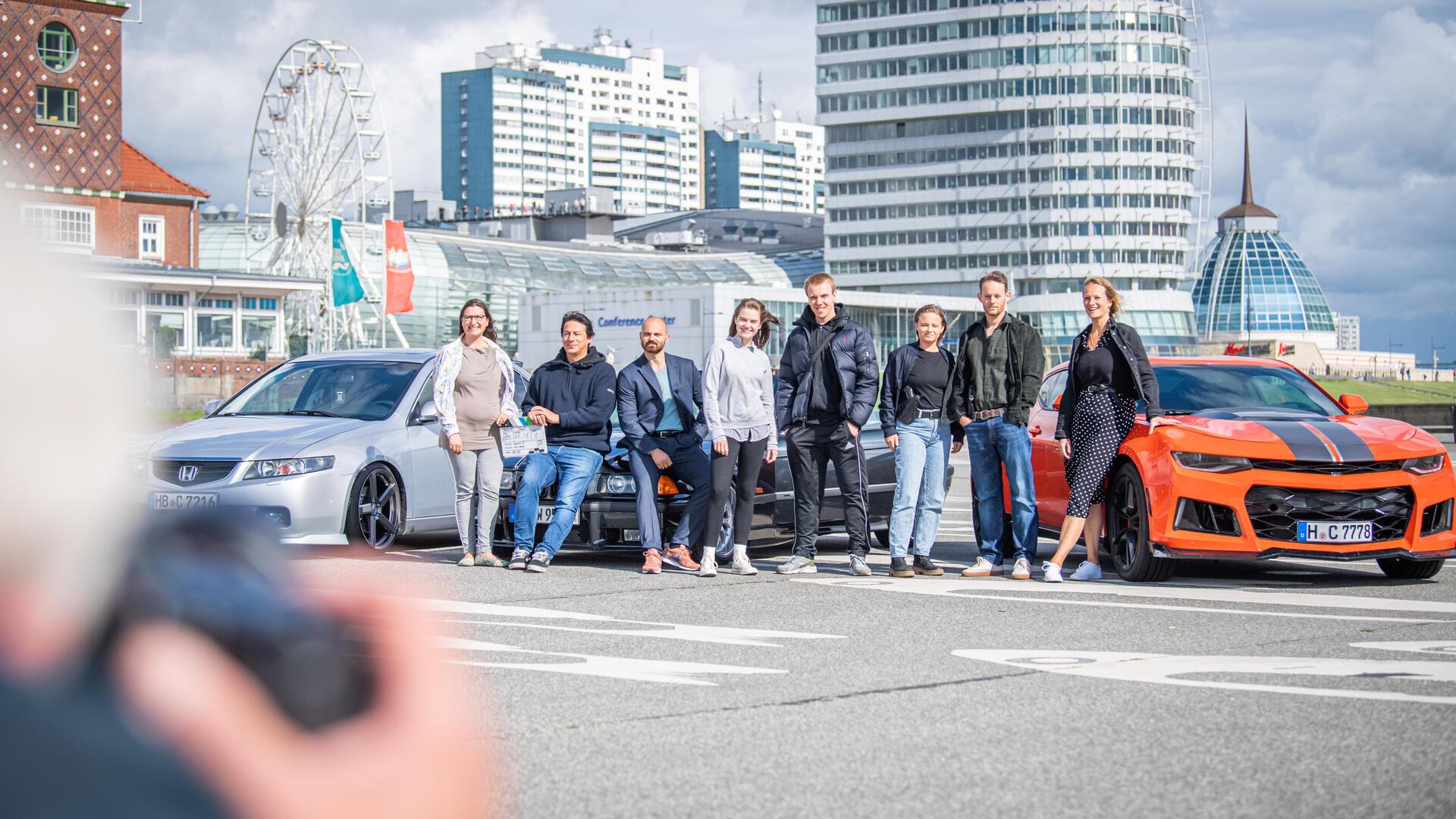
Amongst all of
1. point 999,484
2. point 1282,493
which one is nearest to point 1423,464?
point 1282,493

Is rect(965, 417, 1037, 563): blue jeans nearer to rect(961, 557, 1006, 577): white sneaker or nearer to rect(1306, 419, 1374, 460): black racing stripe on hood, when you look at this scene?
rect(961, 557, 1006, 577): white sneaker

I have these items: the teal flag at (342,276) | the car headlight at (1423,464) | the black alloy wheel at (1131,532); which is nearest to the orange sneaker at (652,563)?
the black alloy wheel at (1131,532)

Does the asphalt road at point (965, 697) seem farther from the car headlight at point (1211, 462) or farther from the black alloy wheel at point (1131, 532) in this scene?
the car headlight at point (1211, 462)

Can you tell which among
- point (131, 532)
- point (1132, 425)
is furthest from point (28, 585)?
point (1132, 425)

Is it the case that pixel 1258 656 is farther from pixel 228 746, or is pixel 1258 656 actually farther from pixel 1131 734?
pixel 228 746

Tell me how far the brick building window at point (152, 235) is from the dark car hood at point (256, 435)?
63291mm

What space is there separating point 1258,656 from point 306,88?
181 ft

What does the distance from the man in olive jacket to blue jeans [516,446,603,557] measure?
269 cm

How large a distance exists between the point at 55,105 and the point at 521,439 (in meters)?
51.0

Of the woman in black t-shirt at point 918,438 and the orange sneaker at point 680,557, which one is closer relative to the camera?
the woman in black t-shirt at point 918,438

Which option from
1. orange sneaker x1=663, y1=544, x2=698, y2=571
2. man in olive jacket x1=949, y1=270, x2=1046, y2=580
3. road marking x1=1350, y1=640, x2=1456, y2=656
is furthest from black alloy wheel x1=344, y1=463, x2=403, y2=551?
road marking x1=1350, y1=640, x2=1456, y2=656

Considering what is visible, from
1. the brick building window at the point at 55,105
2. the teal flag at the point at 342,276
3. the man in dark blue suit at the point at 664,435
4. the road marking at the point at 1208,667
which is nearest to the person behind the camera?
the road marking at the point at 1208,667

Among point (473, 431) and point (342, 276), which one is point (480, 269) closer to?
point (342, 276)

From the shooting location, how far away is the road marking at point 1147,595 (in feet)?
27.7
